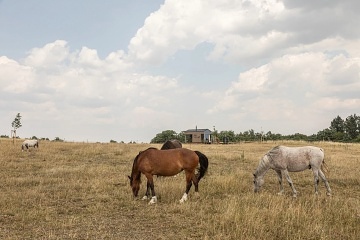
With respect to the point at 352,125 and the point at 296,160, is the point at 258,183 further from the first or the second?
the point at 352,125

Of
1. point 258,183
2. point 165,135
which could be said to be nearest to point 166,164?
point 258,183

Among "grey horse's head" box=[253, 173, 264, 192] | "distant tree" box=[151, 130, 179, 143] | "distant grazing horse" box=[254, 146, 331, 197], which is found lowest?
"grey horse's head" box=[253, 173, 264, 192]

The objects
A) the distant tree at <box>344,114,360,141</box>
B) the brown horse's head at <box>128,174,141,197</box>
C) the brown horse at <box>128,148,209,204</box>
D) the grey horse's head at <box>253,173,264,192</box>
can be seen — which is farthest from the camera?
the distant tree at <box>344,114,360,141</box>

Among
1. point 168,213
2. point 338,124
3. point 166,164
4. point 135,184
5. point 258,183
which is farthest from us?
point 338,124

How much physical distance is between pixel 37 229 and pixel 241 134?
3741 inches

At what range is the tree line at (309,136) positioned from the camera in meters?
92.9

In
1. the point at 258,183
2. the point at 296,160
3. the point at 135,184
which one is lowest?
the point at 258,183

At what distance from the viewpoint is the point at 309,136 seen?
106062mm

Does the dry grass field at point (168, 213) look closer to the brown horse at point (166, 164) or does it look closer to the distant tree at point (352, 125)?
the brown horse at point (166, 164)

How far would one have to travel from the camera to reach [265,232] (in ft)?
23.8

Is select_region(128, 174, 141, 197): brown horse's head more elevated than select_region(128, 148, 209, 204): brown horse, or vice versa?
select_region(128, 148, 209, 204): brown horse

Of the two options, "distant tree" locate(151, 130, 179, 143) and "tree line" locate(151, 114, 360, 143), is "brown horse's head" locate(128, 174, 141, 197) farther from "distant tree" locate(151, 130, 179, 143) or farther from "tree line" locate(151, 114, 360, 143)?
"distant tree" locate(151, 130, 179, 143)

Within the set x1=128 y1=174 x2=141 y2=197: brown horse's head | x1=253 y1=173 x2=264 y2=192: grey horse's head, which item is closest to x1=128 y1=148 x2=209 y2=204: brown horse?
x1=128 y1=174 x2=141 y2=197: brown horse's head

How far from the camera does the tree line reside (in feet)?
305
